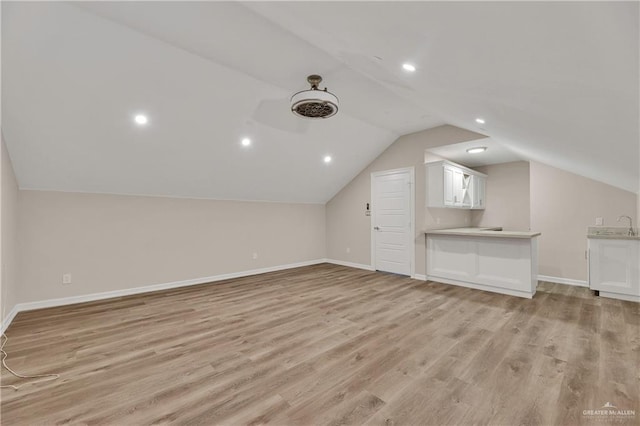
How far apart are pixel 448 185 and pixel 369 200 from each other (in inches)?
67.5

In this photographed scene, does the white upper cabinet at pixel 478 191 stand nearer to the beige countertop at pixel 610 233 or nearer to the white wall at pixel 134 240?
the beige countertop at pixel 610 233

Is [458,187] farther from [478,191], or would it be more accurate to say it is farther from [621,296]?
[621,296]

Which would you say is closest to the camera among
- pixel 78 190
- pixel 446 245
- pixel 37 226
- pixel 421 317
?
pixel 421 317

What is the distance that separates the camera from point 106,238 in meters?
4.11

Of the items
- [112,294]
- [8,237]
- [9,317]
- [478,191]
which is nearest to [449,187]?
[478,191]

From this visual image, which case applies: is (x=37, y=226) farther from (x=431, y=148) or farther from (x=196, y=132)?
(x=431, y=148)

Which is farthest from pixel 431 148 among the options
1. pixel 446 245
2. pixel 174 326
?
pixel 174 326

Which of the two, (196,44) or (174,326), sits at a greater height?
(196,44)

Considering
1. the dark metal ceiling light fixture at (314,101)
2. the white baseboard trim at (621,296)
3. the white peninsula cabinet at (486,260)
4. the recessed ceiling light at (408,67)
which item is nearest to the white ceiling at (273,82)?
the recessed ceiling light at (408,67)

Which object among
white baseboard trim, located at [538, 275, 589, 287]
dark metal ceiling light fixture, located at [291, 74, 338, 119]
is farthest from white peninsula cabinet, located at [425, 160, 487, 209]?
dark metal ceiling light fixture, located at [291, 74, 338, 119]

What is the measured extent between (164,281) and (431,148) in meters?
5.31

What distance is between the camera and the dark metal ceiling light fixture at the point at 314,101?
120 inches

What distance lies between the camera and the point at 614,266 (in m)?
3.97

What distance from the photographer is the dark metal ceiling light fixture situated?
3.05 m
